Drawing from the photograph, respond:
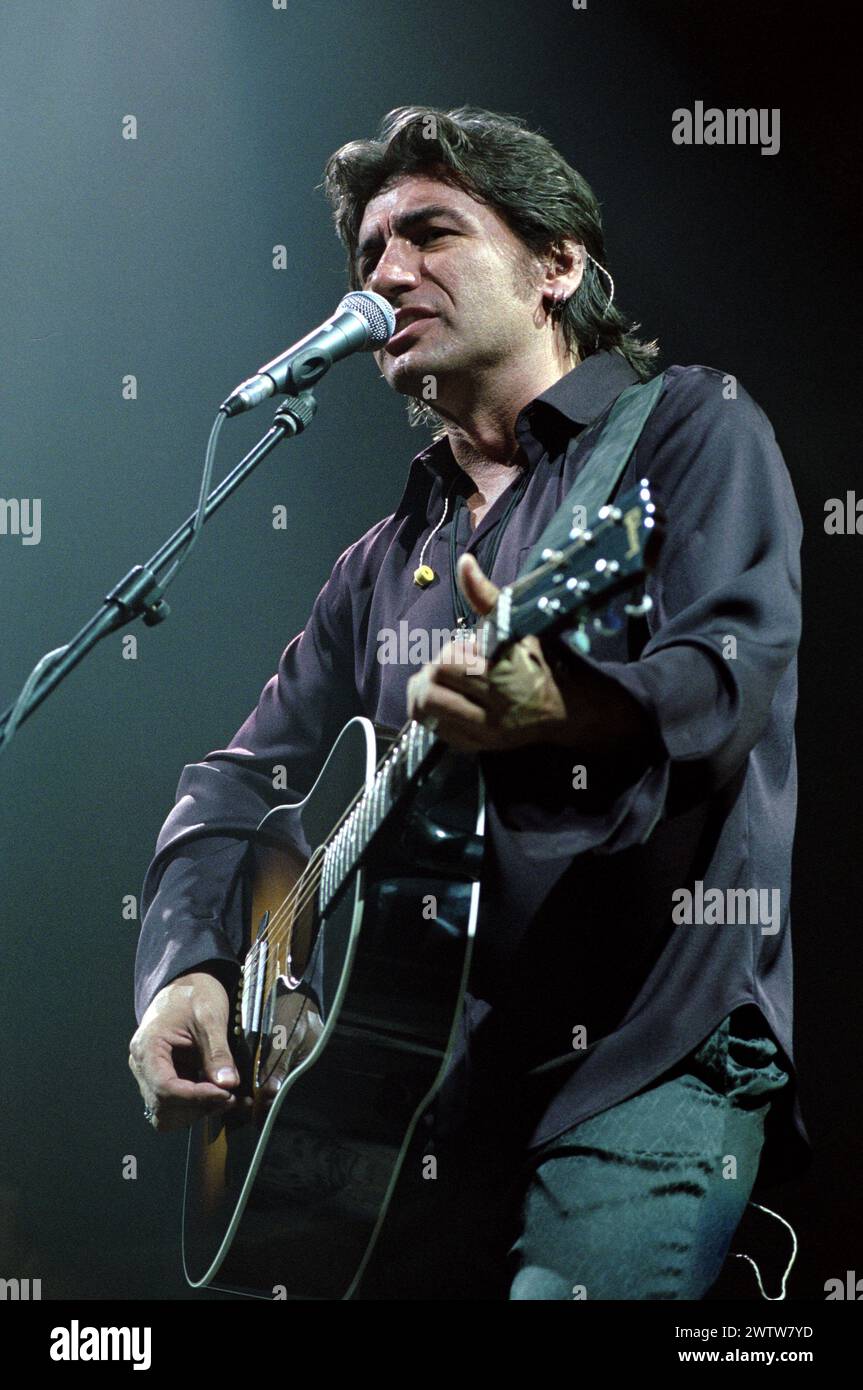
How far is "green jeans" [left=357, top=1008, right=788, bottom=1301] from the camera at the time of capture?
1.66m

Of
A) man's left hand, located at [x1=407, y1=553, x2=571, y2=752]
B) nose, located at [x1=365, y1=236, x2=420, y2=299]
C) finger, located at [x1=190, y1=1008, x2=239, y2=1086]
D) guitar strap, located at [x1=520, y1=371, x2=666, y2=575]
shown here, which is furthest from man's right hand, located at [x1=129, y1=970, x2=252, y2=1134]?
nose, located at [x1=365, y1=236, x2=420, y2=299]

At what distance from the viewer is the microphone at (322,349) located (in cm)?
199

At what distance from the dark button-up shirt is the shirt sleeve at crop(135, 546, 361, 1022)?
0.59 metres

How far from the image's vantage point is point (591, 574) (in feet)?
4.23

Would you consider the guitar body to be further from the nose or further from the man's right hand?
the nose

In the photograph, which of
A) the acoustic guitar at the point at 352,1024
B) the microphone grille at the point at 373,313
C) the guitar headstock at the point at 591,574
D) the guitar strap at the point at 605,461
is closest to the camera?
the guitar headstock at the point at 591,574

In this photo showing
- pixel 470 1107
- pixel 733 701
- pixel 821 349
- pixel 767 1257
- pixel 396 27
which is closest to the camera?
pixel 733 701

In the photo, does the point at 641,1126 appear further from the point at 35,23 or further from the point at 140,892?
the point at 35,23

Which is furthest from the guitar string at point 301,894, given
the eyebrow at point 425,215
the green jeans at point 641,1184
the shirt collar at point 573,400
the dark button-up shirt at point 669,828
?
the eyebrow at point 425,215

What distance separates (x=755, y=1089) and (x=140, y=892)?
1.62m

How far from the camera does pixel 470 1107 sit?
5.98ft

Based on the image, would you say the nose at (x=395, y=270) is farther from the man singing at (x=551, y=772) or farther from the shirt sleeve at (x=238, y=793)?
the shirt sleeve at (x=238, y=793)

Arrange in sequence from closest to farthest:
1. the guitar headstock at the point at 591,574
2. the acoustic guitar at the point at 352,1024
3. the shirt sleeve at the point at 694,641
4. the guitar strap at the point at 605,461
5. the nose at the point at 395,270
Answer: the guitar headstock at the point at 591,574 < the shirt sleeve at the point at 694,641 < the guitar strap at the point at 605,461 < the acoustic guitar at the point at 352,1024 < the nose at the point at 395,270

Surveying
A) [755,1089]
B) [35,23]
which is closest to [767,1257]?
[755,1089]
